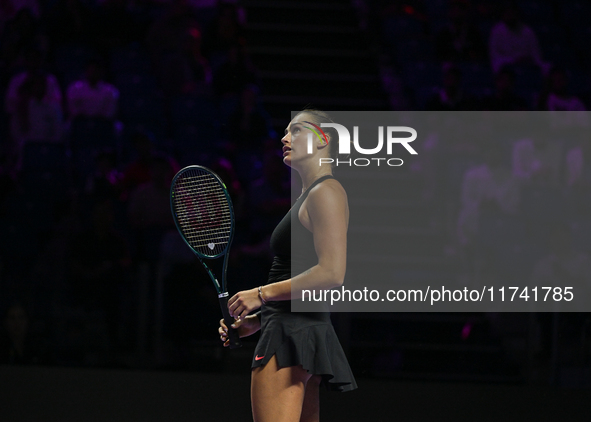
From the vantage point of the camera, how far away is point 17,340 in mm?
3752

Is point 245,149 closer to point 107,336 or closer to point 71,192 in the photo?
point 71,192

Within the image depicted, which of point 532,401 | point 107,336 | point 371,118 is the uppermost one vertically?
point 371,118

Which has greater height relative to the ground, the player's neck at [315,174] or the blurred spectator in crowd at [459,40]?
the blurred spectator in crowd at [459,40]

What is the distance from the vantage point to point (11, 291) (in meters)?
3.74

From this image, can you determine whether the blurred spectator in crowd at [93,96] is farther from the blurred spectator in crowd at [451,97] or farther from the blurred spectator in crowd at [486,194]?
the blurred spectator in crowd at [486,194]

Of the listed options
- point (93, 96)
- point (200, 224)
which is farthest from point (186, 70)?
point (200, 224)

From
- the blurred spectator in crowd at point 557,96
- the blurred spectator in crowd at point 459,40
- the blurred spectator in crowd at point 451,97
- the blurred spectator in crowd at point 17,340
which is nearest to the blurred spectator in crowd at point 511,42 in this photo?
the blurred spectator in crowd at point 459,40

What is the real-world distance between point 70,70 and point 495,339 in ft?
13.3

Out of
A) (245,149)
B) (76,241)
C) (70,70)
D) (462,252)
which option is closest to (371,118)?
(245,149)

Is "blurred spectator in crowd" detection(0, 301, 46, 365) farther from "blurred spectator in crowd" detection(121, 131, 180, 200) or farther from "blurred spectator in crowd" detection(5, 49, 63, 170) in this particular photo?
"blurred spectator in crowd" detection(5, 49, 63, 170)

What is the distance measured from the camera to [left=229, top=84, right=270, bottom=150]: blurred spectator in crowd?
5336 millimetres

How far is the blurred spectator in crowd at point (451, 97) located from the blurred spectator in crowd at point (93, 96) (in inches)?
95.3

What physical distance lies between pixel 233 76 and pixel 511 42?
2.49m

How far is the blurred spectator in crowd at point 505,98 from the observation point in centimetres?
536
